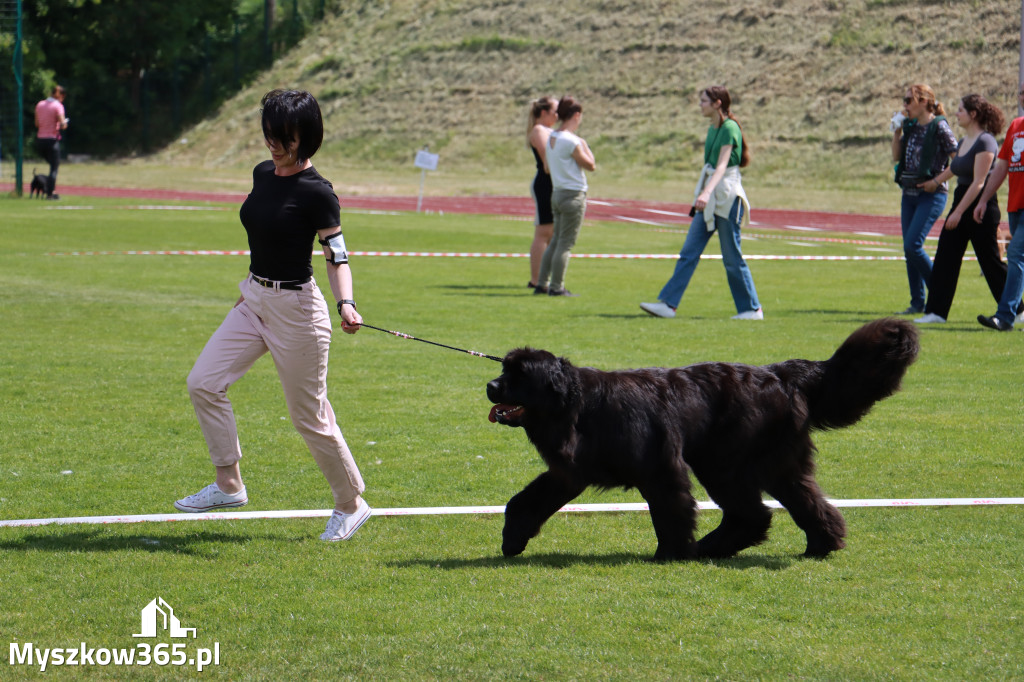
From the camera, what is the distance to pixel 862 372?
5.02 meters

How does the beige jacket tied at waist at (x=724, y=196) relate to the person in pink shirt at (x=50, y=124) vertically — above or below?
above

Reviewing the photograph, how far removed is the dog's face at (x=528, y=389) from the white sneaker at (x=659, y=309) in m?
7.81

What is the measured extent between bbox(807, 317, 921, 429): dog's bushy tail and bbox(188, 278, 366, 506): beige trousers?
77.6 inches

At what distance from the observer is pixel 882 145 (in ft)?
147

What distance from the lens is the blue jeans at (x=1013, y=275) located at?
1121cm

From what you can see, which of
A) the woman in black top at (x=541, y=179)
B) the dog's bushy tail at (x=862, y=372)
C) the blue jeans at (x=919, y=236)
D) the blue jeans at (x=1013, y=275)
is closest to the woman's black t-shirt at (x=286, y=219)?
the dog's bushy tail at (x=862, y=372)

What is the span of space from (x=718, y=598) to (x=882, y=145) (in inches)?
1685

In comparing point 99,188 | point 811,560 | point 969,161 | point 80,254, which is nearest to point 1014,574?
point 811,560

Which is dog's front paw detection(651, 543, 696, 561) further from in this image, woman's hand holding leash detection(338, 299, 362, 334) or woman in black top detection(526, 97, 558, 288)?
woman in black top detection(526, 97, 558, 288)

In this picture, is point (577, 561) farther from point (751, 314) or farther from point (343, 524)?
point (751, 314)

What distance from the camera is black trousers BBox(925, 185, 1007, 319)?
468 inches
